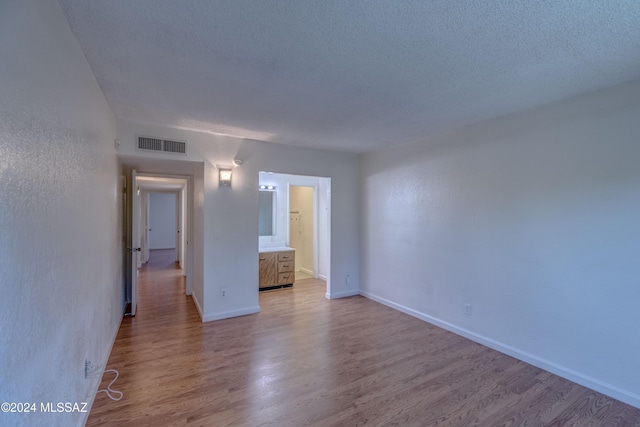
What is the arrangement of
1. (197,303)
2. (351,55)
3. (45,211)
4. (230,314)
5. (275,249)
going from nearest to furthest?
(45,211) < (351,55) < (230,314) < (197,303) < (275,249)

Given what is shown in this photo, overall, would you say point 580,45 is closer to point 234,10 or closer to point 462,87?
point 462,87

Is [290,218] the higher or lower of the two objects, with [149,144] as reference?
lower

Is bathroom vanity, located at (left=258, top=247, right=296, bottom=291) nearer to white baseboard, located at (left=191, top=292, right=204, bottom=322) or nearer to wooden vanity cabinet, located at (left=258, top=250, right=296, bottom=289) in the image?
wooden vanity cabinet, located at (left=258, top=250, right=296, bottom=289)

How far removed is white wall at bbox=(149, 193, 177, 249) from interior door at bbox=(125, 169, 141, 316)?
702 cm

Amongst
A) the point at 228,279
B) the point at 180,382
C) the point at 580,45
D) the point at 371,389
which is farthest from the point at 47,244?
the point at 580,45

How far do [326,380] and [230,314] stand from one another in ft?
6.25

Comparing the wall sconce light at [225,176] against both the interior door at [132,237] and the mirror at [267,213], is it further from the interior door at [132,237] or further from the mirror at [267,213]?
the mirror at [267,213]

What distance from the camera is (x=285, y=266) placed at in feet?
18.0

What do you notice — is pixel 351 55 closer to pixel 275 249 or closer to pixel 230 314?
pixel 230 314

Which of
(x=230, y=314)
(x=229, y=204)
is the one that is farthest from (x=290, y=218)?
(x=230, y=314)

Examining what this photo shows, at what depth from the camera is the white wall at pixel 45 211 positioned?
103 cm

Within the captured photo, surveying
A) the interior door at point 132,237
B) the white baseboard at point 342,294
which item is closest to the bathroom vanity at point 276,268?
the white baseboard at point 342,294

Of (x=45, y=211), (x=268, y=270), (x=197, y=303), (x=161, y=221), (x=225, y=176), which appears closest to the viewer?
(x=45, y=211)

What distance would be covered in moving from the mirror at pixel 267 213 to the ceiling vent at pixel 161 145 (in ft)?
7.85
